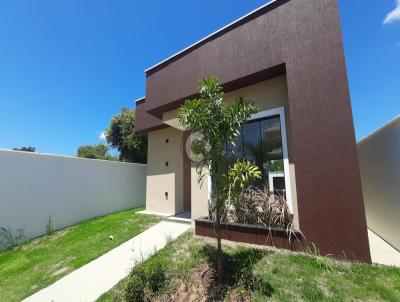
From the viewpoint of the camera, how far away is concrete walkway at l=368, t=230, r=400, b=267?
4.11 meters

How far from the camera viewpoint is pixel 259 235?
5.04 m

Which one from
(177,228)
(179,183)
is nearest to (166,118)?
(179,183)

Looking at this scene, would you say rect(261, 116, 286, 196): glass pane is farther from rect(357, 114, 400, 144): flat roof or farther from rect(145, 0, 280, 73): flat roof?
rect(145, 0, 280, 73): flat roof

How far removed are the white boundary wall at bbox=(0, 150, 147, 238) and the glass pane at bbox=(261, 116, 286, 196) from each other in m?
9.94

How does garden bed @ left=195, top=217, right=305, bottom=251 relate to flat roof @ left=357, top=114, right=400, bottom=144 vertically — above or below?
below

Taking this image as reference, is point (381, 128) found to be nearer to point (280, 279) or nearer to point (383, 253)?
point (383, 253)

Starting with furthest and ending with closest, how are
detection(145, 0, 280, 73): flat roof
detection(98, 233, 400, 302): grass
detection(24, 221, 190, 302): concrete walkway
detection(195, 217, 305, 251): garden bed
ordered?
1. detection(145, 0, 280, 73): flat roof
2. detection(195, 217, 305, 251): garden bed
3. detection(24, 221, 190, 302): concrete walkway
4. detection(98, 233, 400, 302): grass

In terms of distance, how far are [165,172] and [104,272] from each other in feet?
19.9

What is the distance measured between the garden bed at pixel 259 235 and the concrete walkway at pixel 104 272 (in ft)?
4.38

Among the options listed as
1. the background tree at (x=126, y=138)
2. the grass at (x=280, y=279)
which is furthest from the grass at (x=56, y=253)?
the background tree at (x=126, y=138)

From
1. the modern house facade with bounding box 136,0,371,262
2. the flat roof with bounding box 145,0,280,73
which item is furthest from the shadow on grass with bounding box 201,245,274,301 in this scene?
the flat roof with bounding box 145,0,280,73

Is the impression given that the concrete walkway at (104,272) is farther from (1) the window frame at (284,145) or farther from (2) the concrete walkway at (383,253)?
(2) the concrete walkway at (383,253)

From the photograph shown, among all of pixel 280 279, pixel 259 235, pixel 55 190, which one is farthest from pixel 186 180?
pixel 280 279

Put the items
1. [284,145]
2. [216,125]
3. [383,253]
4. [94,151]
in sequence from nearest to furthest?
[216,125]
[383,253]
[284,145]
[94,151]
